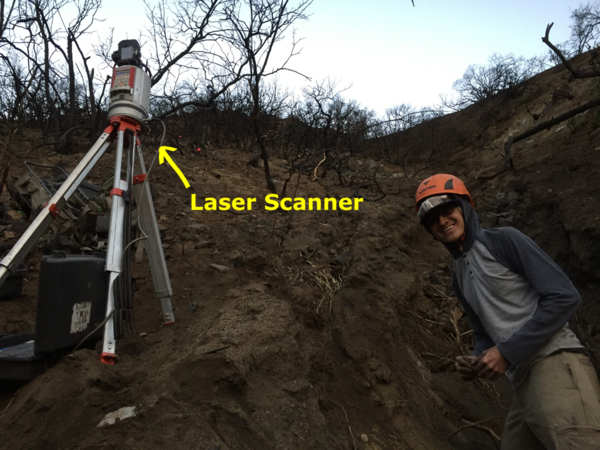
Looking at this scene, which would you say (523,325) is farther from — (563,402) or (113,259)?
(113,259)

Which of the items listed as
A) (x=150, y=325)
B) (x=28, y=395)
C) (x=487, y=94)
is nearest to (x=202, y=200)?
(x=150, y=325)

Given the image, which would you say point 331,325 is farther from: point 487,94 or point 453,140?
point 487,94

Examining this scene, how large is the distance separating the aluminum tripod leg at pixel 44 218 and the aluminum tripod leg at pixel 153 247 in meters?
0.31

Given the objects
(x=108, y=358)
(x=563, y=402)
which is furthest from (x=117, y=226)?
(x=563, y=402)

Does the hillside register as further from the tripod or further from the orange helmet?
the orange helmet

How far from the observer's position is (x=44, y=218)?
2.13 metres

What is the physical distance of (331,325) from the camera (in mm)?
3064

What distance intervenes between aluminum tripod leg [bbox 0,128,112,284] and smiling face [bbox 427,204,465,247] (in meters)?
2.04

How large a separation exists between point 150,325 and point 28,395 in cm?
119

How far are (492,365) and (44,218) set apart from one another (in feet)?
7.63

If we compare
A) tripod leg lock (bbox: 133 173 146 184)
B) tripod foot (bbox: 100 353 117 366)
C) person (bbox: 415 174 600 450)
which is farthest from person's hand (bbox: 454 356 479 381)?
tripod leg lock (bbox: 133 173 146 184)

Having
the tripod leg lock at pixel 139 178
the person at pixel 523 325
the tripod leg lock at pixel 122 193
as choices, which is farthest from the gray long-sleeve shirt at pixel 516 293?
the tripod leg lock at pixel 139 178

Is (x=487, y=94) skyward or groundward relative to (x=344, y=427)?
skyward

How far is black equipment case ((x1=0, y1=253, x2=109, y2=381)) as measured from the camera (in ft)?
6.07
